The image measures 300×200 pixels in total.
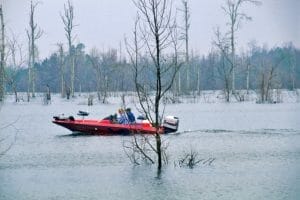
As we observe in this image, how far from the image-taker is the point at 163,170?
1800 cm

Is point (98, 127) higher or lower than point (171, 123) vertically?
lower

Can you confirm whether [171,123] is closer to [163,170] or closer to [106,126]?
[106,126]

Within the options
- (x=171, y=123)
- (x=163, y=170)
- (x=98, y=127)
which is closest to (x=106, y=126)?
(x=98, y=127)

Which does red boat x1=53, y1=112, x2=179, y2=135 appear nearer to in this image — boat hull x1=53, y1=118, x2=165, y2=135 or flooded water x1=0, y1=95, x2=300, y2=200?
boat hull x1=53, y1=118, x2=165, y2=135

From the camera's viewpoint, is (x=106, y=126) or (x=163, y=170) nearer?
(x=163, y=170)

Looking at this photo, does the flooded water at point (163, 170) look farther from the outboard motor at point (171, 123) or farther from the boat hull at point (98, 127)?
the boat hull at point (98, 127)

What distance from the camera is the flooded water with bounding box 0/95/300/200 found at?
15250 mm

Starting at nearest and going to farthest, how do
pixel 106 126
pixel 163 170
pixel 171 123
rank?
pixel 163 170, pixel 171 123, pixel 106 126

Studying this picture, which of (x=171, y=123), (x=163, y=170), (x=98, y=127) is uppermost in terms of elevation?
(x=171, y=123)

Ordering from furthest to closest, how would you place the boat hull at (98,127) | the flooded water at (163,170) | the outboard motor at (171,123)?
the boat hull at (98,127) → the outboard motor at (171,123) → the flooded water at (163,170)

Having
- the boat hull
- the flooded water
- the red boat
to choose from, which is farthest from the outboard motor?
the flooded water

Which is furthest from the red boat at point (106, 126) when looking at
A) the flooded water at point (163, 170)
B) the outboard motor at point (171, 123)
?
the flooded water at point (163, 170)

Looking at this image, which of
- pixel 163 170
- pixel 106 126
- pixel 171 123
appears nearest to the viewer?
pixel 163 170

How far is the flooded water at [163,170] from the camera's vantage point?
1525 centimetres
